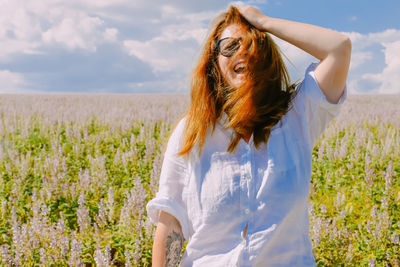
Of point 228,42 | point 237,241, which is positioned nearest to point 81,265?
point 237,241

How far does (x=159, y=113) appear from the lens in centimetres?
1070

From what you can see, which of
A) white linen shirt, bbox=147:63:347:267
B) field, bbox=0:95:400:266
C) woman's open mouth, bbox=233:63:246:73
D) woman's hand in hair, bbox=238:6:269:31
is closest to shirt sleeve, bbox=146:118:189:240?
white linen shirt, bbox=147:63:347:267

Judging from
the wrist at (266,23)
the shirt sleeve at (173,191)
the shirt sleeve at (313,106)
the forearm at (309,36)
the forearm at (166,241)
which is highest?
the wrist at (266,23)

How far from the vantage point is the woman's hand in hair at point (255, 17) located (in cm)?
212

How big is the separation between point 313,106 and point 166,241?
1136 millimetres

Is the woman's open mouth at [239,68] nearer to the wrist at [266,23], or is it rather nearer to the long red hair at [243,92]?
the long red hair at [243,92]

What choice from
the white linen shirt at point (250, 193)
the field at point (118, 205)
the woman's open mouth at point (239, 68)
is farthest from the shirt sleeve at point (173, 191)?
the field at point (118, 205)

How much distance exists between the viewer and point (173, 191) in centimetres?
199

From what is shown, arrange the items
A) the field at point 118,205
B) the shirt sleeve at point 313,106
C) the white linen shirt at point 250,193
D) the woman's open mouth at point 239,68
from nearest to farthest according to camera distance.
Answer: the white linen shirt at point 250,193 → the shirt sleeve at point 313,106 → the woman's open mouth at point 239,68 → the field at point 118,205

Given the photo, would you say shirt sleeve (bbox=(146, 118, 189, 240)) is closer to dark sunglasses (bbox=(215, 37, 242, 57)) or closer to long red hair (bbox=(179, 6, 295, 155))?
long red hair (bbox=(179, 6, 295, 155))

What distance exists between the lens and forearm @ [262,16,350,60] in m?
1.97

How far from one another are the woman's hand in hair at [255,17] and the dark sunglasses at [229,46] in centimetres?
14

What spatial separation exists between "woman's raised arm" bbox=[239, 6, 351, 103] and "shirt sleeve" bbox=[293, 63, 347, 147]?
1.8 inches

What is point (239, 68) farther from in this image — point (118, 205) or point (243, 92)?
point (118, 205)
